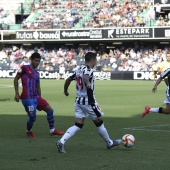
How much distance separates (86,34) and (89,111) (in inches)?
1836

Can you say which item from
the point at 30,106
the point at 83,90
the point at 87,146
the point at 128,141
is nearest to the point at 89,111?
the point at 83,90

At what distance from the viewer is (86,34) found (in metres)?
57.0

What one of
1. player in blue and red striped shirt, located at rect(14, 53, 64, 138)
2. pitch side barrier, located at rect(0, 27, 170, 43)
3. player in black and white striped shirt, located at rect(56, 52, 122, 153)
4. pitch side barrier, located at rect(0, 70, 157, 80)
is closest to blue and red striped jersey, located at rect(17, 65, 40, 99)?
player in blue and red striped shirt, located at rect(14, 53, 64, 138)

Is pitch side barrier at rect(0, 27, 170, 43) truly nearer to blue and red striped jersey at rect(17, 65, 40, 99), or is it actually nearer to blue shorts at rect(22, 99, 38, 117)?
blue and red striped jersey at rect(17, 65, 40, 99)

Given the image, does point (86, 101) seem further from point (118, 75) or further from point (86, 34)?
point (86, 34)

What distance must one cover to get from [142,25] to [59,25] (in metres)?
9.18

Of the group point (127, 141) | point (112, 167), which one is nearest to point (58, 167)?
point (112, 167)

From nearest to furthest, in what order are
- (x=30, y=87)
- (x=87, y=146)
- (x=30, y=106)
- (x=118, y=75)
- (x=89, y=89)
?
(x=89, y=89)
(x=87, y=146)
(x=30, y=106)
(x=30, y=87)
(x=118, y=75)

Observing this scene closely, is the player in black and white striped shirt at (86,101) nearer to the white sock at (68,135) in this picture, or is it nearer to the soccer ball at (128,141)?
the white sock at (68,135)

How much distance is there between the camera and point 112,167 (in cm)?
898

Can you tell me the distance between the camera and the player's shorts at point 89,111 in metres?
10.7

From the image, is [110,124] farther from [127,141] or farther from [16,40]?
[16,40]

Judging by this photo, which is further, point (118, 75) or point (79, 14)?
point (79, 14)

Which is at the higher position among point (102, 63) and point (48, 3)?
point (48, 3)
